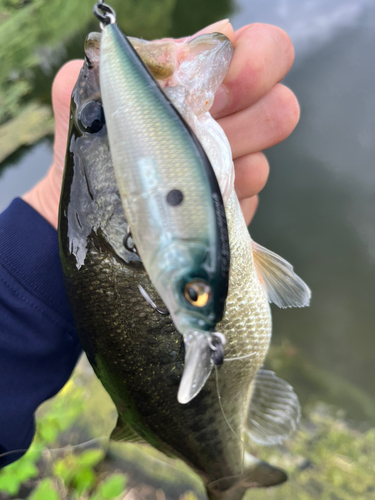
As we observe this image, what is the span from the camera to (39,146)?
21.7 ft

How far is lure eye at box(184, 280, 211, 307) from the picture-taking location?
1.92ft

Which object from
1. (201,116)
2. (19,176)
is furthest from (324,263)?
(19,176)

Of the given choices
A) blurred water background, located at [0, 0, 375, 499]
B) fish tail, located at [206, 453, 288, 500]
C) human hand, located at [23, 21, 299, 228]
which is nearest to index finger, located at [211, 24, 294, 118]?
human hand, located at [23, 21, 299, 228]

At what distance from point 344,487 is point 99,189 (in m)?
2.65

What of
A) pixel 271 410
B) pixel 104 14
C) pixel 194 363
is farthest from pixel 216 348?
pixel 271 410

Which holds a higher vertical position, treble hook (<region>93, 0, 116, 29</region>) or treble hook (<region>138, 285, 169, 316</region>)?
treble hook (<region>93, 0, 116, 29</region>)

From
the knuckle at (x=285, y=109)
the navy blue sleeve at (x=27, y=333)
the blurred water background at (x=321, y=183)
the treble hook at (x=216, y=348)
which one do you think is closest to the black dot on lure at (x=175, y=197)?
the treble hook at (x=216, y=348)

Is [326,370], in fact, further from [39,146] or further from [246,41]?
[39,146]

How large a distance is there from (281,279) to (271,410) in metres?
0.67

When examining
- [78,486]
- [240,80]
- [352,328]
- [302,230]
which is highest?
[240,80]

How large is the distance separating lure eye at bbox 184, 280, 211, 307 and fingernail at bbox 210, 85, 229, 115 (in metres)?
1.01

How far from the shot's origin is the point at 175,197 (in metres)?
0.59

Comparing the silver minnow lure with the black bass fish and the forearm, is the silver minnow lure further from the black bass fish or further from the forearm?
the forearm

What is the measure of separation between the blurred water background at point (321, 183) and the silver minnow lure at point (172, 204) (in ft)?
8.04
